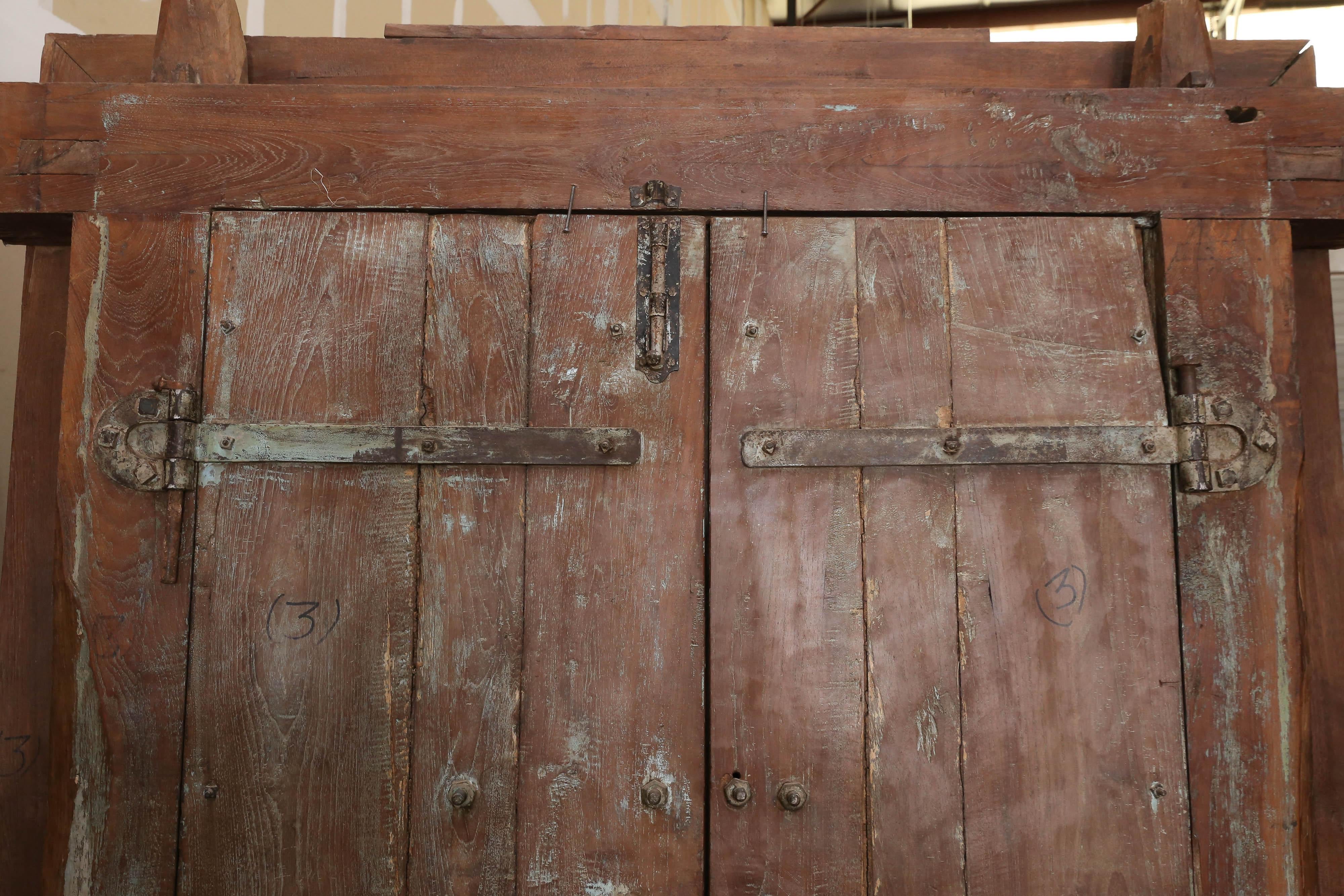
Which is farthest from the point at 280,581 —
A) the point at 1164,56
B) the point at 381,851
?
the point at 1164,56

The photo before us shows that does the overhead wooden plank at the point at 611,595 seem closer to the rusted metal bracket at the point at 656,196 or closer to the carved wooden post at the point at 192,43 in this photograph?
the rusted metal bracket at the point at 656,196

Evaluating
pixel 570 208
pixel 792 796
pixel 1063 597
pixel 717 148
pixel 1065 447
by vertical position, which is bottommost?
pixel 792 796

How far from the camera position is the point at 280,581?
1138 mm

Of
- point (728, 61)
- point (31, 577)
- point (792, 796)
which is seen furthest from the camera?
point (728, 61)

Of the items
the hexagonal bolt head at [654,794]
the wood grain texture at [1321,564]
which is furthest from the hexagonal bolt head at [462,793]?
the wood grain texture at [1321,564]

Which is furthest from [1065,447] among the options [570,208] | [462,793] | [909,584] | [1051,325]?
[462,793]

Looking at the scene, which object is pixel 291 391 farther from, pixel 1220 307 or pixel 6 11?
pixel 1220 307

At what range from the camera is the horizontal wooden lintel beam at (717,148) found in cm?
119

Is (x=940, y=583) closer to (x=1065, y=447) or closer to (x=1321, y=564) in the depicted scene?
(x=1065, y=447)

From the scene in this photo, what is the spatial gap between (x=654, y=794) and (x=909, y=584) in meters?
0.48

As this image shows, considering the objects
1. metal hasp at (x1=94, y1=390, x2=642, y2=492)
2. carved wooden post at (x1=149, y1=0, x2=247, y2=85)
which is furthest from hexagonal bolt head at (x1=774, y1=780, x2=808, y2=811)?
carved wooden post at (x1=149, y1=0, x2=247, y2=85)

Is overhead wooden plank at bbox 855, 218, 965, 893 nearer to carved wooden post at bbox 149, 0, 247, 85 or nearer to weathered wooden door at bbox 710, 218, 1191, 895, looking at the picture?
weathered wooden door at bbox 710, 218, 1191, 895

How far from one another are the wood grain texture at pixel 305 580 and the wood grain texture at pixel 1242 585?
3.82ft

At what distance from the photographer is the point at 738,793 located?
1103 millimetres
